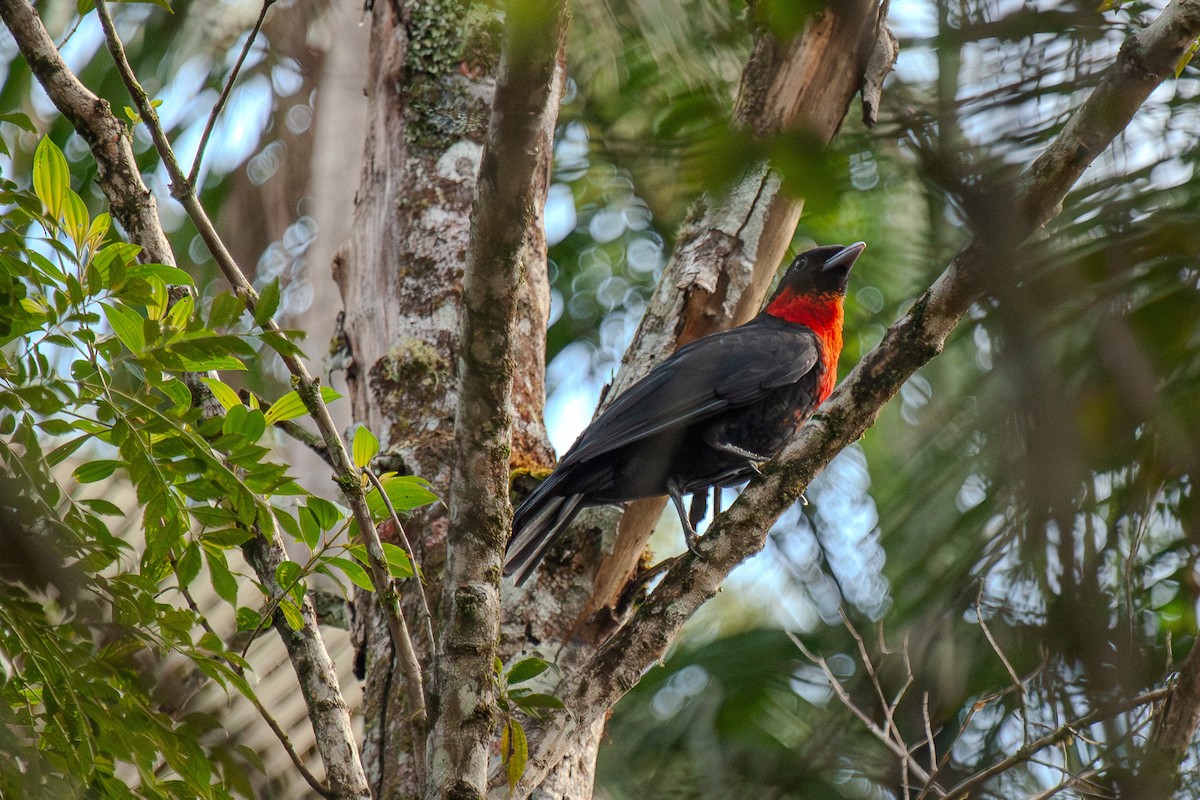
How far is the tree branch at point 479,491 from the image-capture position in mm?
1814

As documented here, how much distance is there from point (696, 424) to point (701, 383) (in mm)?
205

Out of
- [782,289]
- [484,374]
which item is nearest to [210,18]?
[782,289]

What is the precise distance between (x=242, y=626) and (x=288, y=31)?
541cm

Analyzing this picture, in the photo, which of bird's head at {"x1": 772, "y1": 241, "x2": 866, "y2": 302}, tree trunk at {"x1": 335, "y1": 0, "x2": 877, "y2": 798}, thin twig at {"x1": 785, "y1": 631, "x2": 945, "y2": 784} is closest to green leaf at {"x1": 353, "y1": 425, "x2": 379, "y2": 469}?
tree trunk at {"x1": 335, "y1": 0, "x2": 877, "y2": 798}

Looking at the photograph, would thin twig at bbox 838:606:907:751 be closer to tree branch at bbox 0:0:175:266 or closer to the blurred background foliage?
the blurred background foliage

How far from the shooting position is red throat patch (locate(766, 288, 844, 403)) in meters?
4.18

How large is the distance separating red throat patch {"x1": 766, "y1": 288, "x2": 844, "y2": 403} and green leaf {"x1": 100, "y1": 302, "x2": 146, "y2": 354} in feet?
9.13

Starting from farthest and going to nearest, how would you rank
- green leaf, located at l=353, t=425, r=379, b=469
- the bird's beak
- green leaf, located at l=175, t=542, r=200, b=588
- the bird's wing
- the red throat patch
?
the red throat patch → the bird's beak → the bird's wing → green leaf, located at l=353, t=425, r=379, b=469 → green leaf, located at l=175, t=542, r=200, b=588

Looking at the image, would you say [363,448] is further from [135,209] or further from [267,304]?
[135,209]

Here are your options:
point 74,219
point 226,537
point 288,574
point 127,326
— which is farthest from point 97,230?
point 288,574

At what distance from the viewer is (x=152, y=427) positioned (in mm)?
1824

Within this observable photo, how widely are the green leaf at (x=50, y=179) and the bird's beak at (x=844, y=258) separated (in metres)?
2.79

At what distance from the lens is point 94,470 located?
1.87 metres

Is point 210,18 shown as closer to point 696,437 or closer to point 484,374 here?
point 696,437
